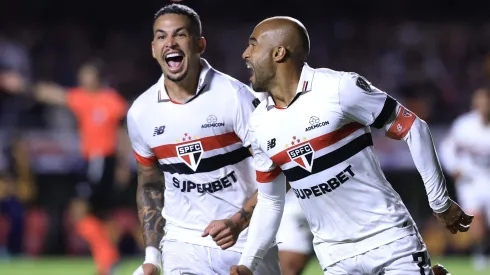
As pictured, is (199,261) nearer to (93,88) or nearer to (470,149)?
(93,88)

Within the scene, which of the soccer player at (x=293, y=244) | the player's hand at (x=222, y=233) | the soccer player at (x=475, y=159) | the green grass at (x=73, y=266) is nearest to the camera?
the player's hand at (x=222, y=233)

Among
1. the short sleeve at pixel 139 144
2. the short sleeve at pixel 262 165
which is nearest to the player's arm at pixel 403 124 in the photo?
the short sleeve at pixel 262 165

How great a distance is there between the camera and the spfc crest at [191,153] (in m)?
6.18

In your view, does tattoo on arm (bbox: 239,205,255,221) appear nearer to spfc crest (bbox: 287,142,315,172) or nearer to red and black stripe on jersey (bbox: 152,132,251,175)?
red and black stripe on jersey (bbox: 152,132,251,175)

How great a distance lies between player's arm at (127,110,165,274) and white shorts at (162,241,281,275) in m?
0.15

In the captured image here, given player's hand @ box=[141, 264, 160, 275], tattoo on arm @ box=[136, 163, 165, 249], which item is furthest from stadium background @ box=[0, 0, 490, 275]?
player's hand @ box=[141, 264, 160, 275]

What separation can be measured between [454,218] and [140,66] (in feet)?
50.8

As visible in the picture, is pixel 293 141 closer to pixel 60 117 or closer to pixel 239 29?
pixel 60 117

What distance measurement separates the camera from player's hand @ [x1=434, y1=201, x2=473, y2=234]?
17.5 feet

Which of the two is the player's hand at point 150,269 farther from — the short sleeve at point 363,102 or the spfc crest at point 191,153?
the short sleeve at point 363,102

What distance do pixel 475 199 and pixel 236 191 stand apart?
8995 millimetres

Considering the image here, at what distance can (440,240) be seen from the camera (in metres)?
17.4

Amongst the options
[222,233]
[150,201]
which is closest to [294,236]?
[150,201]

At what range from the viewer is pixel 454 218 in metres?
5.34
